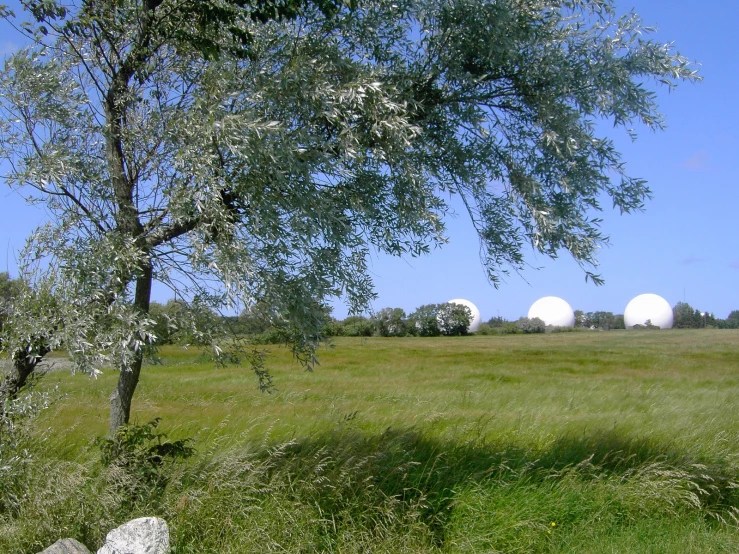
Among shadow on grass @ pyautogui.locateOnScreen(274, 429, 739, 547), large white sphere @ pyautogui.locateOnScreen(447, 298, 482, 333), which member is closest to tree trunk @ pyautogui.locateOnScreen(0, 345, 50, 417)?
shadow on grass @ pyautogui.locateOnScreen(274, 429, 739, 547)

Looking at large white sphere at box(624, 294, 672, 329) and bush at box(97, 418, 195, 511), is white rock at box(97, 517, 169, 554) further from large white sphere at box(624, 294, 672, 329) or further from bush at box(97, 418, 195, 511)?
large white sphere at box(624, 294, 672, 329)

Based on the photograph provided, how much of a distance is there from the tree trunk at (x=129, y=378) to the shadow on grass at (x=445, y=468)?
72.3 inches

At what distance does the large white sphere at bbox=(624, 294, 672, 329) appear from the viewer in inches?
3423

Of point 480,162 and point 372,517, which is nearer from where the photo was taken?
point 372,517

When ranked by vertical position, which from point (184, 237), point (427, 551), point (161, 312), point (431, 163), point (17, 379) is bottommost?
point (427, 551)

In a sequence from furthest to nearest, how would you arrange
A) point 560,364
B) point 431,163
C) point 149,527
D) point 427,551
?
point 560,364
point 431,163
point 427,551
point 149,527

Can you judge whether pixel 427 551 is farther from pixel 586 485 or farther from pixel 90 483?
pixel 90 483

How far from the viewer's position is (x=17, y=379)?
285 inches

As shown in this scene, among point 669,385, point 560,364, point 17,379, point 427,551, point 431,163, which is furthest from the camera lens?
point 560,364

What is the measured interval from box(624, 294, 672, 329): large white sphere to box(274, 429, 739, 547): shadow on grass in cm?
8276

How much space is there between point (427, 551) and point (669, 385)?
76.6ft

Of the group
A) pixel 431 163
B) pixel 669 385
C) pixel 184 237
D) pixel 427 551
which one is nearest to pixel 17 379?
pixel 184 237

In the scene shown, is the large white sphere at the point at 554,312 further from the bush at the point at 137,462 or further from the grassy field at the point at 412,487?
the bush at the point at 137,462

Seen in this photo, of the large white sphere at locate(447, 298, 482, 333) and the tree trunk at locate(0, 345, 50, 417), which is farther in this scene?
the large white sphere at locate(447, 298, 482, 333)
